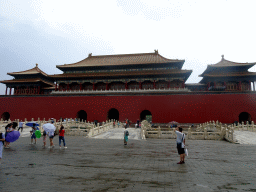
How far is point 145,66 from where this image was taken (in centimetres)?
2720

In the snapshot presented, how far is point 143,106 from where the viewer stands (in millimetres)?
24594

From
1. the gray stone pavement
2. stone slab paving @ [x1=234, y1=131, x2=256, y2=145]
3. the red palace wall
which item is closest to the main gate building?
the red palace wall

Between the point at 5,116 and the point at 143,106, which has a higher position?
the point at 143,106

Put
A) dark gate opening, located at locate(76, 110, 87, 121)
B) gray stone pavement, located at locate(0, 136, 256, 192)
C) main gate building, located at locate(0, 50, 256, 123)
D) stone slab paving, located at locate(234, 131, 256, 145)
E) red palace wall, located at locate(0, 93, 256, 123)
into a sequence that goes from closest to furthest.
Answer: gray stone pavement, located at locate(0, 136, 256, 192)
stone slab paving, located at locate(234, 131, 256, 145)
red palace wall, located at locate(0, 93, 256, 123)
main gate building, located at locate(0, 50, 256, 123)
dark gate opening, located at locate(76, 110, 87, 121)

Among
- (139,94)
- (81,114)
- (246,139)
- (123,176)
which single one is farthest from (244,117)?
(123,176)

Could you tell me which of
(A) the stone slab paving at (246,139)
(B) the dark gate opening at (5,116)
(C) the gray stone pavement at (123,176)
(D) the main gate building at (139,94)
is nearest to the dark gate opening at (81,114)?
(D) the main gate building at (139,94)

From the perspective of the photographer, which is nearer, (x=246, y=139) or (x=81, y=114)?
(x=246, y=139)

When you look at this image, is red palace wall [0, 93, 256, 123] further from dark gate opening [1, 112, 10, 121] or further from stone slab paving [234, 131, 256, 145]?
stone slab paving [234, 131, 256, 145]

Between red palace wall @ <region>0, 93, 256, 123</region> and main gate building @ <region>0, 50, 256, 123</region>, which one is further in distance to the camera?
main gate building @ <region>0, 50, 256, 123</region>

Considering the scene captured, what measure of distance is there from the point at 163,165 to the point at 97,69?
24518 mm

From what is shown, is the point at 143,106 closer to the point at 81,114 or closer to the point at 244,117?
the point at 81,114

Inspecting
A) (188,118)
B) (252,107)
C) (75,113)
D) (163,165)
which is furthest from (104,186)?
(252,107)

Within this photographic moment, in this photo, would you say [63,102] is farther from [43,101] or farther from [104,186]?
[104,186]

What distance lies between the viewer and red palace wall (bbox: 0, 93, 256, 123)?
23.0 metres
